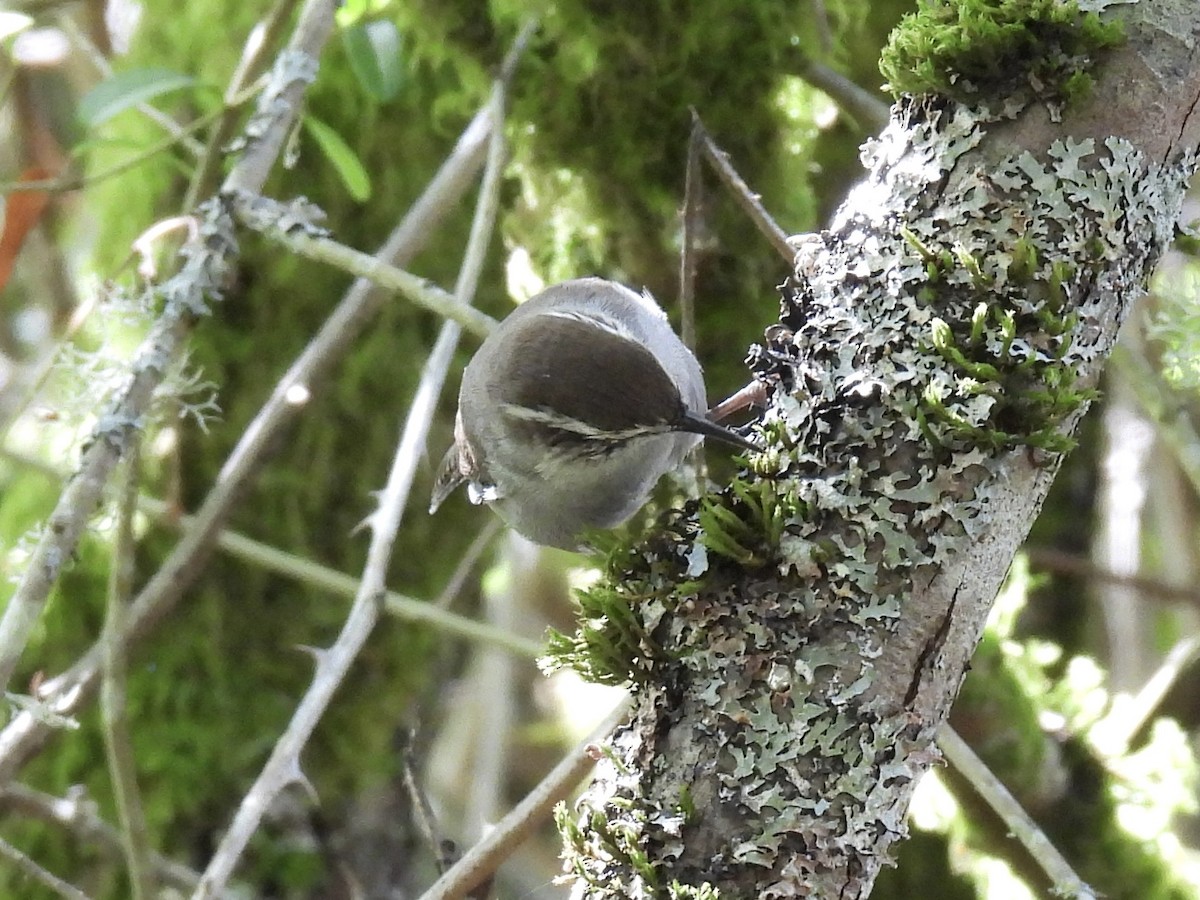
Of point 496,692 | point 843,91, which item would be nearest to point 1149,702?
point 843,91

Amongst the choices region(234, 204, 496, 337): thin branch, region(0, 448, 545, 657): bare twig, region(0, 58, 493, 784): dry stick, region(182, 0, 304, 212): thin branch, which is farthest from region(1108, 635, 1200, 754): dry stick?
region(182, 0, 304, 212): thin branch

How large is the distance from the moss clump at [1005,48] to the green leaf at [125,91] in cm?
182

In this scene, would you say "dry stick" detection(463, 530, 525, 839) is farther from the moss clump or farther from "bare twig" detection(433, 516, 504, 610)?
the moss clump

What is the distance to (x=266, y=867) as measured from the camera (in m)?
3.32

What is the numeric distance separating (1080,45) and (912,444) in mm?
529

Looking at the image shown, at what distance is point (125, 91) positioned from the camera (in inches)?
106

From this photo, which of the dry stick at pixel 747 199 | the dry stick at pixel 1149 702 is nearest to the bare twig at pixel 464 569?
the dry stick at pixel 747 199

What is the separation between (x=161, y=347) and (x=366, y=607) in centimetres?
61

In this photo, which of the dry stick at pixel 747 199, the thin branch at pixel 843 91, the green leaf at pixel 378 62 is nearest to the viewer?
the dry stick at pixel 747 199

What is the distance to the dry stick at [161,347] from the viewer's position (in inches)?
68.6

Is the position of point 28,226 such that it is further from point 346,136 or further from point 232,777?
point 232,777

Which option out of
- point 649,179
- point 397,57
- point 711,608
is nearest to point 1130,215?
point 711,608

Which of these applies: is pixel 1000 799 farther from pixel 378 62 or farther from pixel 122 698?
pixel 378 62

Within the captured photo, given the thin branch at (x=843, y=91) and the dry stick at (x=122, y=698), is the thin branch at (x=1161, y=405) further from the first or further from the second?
the dry stick at (x=122, y=698)
